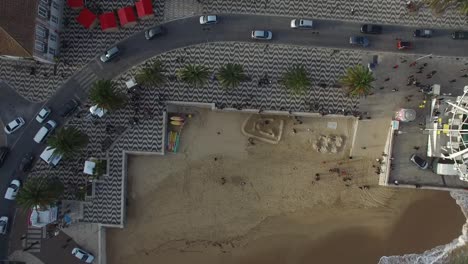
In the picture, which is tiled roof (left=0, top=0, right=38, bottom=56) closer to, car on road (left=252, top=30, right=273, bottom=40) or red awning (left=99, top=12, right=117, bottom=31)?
red awning (left=99, top=12, right=117, bottom=31)

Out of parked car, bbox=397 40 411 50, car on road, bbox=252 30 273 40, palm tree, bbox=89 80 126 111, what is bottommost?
palm tree, bbox=89 80 126 111

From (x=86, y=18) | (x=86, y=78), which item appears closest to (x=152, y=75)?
(x=86, y=78)

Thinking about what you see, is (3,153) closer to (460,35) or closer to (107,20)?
(107,20)

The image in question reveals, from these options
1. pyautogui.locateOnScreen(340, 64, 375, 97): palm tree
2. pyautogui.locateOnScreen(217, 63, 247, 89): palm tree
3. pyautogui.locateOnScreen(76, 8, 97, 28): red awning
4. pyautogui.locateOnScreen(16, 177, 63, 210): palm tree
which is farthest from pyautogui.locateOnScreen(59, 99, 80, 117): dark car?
pyautogui.locateOnScreen(340, 64, 375, 97): palm tree

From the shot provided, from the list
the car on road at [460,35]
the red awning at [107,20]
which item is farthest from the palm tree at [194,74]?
the car on road at [460,35]

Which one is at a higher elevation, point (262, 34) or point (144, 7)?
point (144, 7)

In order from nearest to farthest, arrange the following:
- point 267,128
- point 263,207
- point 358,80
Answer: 1. point 358,80
2. point 267,128
3. point 263,207

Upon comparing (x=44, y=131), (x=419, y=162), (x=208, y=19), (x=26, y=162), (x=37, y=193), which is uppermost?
(x=208, y=19)
